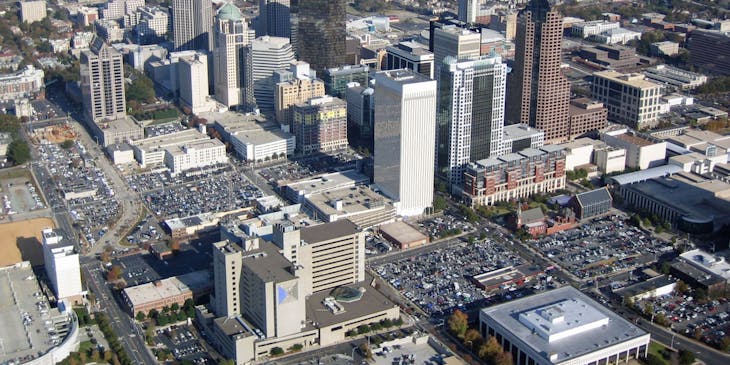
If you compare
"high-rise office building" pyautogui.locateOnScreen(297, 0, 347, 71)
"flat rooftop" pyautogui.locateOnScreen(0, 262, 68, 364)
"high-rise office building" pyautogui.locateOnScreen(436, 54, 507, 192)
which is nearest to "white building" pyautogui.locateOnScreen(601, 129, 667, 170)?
"high-rise office building" pyautogui.locateOnScreen(436, 54, 507, 192)

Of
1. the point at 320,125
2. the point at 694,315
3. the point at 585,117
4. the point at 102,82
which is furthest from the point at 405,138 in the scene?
the point at 102,82

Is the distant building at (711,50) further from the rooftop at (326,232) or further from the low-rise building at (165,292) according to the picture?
the low-rise building at (165,292)

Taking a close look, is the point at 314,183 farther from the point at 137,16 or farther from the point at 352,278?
the point at 137,16

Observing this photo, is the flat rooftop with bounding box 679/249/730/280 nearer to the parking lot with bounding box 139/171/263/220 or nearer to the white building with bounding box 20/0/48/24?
the parking lot with bounding box 139/171/263/220

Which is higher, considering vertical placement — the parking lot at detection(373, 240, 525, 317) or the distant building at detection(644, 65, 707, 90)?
the distant building at detection(644, 65, 707, 90)

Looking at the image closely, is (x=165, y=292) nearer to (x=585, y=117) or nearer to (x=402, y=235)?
(x=402, y=235)

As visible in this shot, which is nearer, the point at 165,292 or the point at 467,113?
the point at 165,292

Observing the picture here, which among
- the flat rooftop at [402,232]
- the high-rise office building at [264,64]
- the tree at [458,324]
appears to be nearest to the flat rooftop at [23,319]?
the tree at [458,324]
